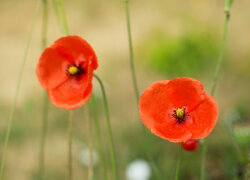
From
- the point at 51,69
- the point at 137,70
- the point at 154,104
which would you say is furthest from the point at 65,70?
the point at 137,70

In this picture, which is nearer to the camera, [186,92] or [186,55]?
[186,92]

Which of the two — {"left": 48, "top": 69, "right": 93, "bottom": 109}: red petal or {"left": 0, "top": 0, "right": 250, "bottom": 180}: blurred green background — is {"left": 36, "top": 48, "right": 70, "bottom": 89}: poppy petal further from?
{"left": 0, "top": 0, "right": 250, "bottom": 180}: blurred green background

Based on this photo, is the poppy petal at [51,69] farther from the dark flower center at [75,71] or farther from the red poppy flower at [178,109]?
the red poppy flower at [178,109]

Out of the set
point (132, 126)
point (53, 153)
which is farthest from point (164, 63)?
point (53, 153)

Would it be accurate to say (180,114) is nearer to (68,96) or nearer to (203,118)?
(203,118)

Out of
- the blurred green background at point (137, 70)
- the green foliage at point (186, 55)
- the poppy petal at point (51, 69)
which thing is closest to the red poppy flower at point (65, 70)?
the poppy petal at point (51, 69)
